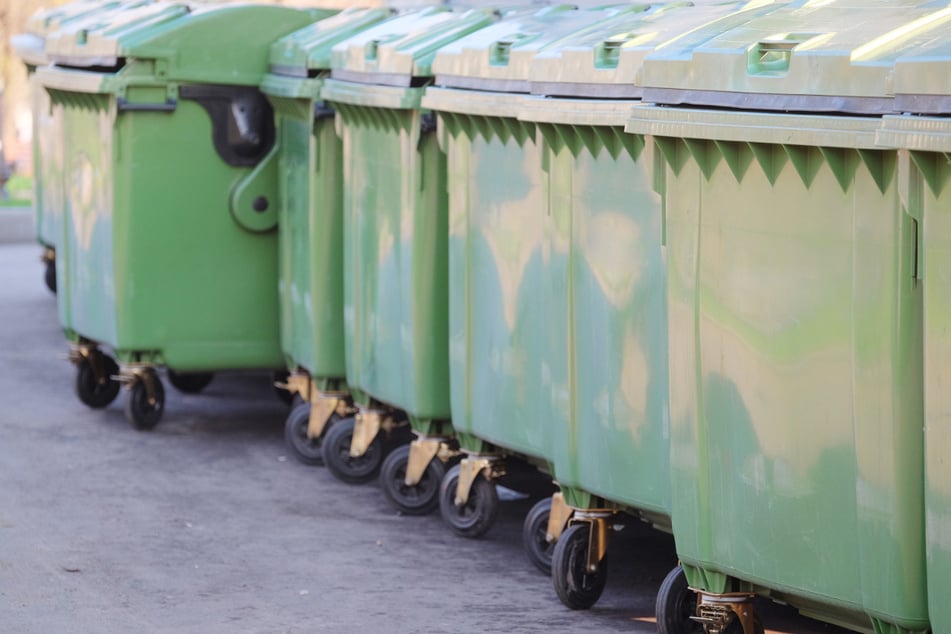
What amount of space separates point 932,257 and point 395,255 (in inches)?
134

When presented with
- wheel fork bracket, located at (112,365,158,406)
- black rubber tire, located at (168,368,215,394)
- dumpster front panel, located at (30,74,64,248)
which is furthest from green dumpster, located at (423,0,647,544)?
dumpster front panel, located at (30,74,64,248)

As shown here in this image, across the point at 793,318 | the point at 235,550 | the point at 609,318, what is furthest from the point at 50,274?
the point at 793,318

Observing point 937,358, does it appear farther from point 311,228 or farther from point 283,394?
point 283,394

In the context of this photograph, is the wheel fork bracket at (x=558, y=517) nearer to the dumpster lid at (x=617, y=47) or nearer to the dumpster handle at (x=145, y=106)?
the dumpster lid at (x=617, y=47)

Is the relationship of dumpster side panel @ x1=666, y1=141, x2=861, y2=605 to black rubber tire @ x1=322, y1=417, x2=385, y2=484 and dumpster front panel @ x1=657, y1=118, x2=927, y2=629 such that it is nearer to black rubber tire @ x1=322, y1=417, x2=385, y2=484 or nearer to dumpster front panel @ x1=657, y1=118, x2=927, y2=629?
dumpster front panel @ x1=657, y1=118, x2=927, y2=629

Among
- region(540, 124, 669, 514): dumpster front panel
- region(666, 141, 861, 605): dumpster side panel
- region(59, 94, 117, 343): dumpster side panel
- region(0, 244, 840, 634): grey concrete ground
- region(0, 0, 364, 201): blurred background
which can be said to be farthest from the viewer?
region(0, 0, 364, 201): blurred background

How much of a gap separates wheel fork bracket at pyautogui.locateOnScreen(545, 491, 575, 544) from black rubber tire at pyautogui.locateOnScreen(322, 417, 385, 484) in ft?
6.00

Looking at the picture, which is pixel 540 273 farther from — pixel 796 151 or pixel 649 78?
pixel 796 151

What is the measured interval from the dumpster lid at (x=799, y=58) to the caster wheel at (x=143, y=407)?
441cm

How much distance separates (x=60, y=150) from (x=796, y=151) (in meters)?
5.89

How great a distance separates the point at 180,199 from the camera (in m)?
8.86

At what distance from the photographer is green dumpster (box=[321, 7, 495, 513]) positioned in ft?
23.5

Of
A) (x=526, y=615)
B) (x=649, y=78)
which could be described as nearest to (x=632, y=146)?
(x=649, y=78)

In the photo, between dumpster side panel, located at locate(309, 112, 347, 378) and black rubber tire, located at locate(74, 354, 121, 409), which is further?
black rubber tire, located at locate(74, 354, 121, 409)
